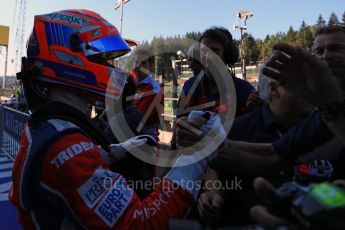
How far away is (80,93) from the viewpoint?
1.92 meters

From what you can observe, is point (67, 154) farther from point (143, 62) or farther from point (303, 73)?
point (143, 62)

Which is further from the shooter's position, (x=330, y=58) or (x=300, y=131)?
(x=330, y=58)

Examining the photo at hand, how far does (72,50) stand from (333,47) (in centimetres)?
188

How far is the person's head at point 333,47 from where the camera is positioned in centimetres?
258

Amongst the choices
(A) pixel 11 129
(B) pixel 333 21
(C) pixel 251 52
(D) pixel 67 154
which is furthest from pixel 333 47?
(C) pixel 251 52

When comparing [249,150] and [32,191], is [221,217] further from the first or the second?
[32,191]

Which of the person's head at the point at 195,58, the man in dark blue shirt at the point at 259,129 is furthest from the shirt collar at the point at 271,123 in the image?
the person's head at the point at 195,58

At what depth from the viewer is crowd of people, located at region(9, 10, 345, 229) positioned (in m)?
1.43

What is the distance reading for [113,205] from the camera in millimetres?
1513

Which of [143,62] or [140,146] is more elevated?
[143,62]

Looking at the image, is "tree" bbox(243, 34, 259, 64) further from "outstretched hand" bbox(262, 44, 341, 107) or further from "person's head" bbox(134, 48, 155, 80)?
"outstretched hand" bbox(262, 44, 341, 107)

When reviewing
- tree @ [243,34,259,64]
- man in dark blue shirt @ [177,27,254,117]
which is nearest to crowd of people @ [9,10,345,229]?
man in dark blue shirt @ [177,27,254,117]

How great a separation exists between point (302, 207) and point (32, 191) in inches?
49.3

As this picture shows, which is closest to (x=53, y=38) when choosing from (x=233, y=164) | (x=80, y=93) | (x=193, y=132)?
(x=80, y=93)
